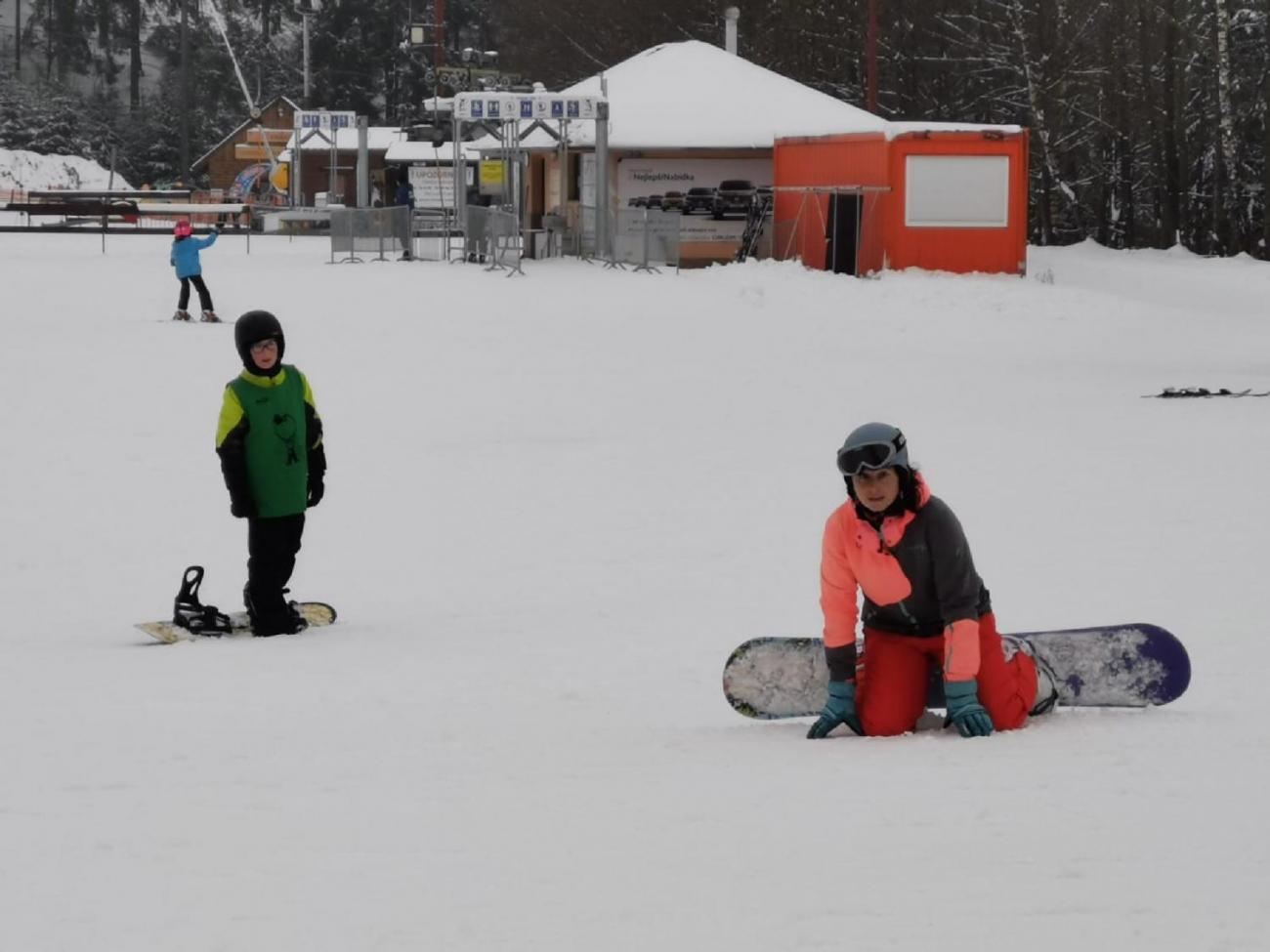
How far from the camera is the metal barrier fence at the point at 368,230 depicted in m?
37.2

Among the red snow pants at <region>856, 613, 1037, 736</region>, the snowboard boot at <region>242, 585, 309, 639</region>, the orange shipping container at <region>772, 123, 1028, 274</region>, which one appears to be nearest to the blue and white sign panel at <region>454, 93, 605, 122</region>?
the orange shipping container at <region>772, 123, 1028, 274</region>

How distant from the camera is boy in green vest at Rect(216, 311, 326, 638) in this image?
8.47 metres

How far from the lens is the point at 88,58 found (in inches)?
4092

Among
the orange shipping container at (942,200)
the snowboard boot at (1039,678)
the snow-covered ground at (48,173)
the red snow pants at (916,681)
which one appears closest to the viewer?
the red snow pants at (916,681)

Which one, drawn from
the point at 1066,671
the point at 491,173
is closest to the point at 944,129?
the point at 491,173

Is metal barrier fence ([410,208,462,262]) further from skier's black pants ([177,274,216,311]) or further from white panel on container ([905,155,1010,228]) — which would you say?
skier's black pants ([177,274,216,311])

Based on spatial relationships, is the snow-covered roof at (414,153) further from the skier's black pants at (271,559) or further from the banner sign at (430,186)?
the skier's black pants at (271,559)

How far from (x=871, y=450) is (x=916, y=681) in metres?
0.85

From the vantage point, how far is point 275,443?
8586 millimetres

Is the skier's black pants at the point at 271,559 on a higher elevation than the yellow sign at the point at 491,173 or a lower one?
lower

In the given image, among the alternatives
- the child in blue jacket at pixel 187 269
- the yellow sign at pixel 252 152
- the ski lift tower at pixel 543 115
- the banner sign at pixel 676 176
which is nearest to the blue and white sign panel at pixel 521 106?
the ski lift tower at pixel 543 115

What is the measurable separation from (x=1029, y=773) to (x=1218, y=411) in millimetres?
12634

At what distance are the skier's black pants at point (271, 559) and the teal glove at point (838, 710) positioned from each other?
10.0 feet

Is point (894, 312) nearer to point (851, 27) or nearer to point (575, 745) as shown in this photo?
point (575, 745)
